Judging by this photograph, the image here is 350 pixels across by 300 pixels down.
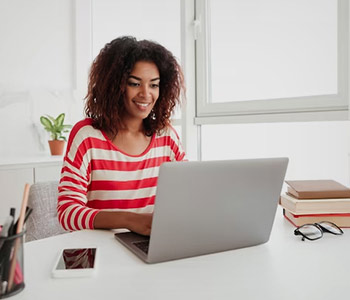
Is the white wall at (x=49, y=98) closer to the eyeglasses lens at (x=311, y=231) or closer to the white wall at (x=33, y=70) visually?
the white wall at (x=33, y=70)

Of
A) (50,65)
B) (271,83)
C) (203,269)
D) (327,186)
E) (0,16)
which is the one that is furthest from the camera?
(50,65)

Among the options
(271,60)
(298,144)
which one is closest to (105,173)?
(298,144)

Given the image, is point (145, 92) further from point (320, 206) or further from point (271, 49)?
point (271, 49)

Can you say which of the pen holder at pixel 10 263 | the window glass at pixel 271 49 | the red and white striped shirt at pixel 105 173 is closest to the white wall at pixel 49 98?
the window glass at pixel 271 49

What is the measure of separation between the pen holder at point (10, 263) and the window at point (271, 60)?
1.73m

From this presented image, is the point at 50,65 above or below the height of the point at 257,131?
above

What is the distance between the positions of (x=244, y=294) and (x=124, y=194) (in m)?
0.89

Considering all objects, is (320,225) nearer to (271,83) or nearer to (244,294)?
(244,294)

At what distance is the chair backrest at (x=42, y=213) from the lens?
1489mm

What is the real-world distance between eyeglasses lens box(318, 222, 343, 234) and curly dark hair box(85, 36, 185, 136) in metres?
0.79

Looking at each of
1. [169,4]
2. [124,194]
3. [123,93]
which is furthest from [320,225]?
[169,4]

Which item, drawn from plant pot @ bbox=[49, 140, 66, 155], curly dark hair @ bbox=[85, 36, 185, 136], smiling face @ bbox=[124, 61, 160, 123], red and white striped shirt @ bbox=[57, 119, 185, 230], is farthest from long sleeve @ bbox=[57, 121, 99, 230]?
plant pot @ bbox=[49, 140, 66, 155]

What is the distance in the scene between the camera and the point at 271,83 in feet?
7.79

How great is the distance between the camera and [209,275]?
81cm
